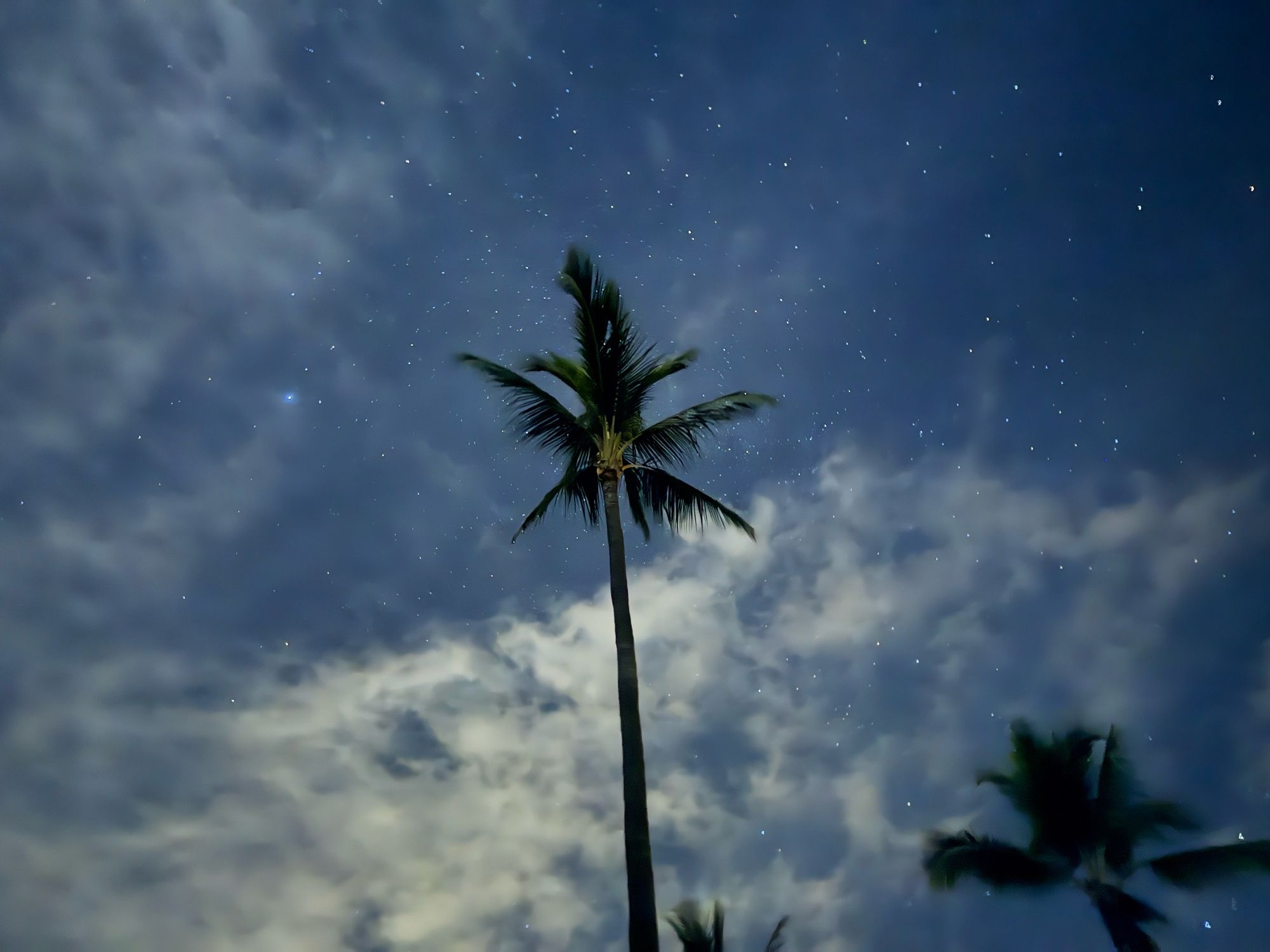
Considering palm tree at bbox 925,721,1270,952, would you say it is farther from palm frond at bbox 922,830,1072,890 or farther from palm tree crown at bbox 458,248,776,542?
palm tree crown at bbox 458,248,776,542

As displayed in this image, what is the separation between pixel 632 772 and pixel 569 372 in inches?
260

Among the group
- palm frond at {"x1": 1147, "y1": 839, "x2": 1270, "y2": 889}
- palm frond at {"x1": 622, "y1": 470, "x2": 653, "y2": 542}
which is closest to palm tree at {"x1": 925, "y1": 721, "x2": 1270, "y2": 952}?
palm frond at {"x1": 1147, "y1": 839, "x2": 1270, "y2": 889}

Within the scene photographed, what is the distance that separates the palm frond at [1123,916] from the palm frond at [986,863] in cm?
100

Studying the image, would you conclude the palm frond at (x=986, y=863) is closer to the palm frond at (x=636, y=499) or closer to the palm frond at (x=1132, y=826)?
the palm frond at (x=1132, y=826)

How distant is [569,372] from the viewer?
1290 centimetres

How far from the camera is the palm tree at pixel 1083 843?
20312 millimetres

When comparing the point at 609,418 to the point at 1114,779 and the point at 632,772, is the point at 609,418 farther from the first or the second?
the point at 1114,779

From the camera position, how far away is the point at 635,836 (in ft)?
28.5

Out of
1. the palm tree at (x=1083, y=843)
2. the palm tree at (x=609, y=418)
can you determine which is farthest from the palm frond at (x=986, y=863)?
the palm tree at (x=609, y=418)

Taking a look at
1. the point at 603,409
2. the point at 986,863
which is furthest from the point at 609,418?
the point at 986,863

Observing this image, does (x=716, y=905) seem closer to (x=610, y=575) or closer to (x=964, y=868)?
(x=964, y=868)

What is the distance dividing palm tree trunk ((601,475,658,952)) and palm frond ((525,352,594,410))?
7.49ft

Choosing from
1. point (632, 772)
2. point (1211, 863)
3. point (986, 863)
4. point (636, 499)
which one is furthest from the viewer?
point (986, 863)

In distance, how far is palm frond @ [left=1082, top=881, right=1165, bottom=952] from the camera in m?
20.1
